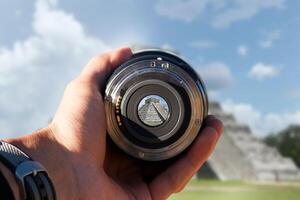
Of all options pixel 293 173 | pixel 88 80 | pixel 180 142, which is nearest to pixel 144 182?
pixel 180 142

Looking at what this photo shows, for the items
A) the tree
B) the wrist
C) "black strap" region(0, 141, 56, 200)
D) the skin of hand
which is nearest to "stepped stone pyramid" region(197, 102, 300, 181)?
the tree

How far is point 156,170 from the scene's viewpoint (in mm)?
1979

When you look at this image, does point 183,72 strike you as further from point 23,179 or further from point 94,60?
point 23,179

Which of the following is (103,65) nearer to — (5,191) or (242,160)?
(5,191)

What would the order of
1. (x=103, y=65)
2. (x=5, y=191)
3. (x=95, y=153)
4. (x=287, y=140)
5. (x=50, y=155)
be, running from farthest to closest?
(x=287, y=140) → (x=103, y=65) → (x=95, y=153) → (x=50, y=155) → (x=5, y=191)

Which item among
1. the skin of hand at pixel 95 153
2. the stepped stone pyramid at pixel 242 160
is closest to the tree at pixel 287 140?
the stepped stone pyramid at pixel 242 160

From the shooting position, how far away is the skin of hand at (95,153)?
1.73 metres

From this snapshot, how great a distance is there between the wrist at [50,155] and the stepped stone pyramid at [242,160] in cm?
2613

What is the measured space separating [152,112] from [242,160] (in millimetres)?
28540

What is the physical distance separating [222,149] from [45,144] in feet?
96.8

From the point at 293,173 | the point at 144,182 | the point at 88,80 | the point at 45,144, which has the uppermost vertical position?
the point at 88,80

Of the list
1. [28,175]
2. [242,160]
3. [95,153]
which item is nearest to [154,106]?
[95,153]

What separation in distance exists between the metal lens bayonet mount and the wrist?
7.8 inches

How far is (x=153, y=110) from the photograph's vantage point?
5.91ft
